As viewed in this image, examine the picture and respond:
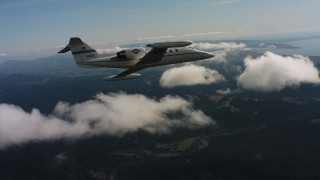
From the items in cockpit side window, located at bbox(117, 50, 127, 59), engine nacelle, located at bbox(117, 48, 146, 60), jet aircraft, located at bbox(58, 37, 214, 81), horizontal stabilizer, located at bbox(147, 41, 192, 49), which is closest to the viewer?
horizontal stabilizer, located at bbox(147, 41, 192, 49)

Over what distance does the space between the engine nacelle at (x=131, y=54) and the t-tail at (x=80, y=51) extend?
21.6 ft

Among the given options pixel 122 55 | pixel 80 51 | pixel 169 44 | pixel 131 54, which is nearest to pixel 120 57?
pixel 122 55

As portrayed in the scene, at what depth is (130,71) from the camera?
99.0 m

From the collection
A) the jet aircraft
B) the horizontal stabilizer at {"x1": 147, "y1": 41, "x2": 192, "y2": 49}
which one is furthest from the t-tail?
the horizontal stabilizer at {"x1": 147, "y1": 41, "x2": 192, "y2": 49}

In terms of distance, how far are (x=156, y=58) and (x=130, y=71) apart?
1146 centimetres

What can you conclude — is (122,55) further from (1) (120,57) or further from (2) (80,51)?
(2) (80,51)

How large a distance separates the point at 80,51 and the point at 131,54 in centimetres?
1287

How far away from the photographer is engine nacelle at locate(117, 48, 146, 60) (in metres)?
90.2

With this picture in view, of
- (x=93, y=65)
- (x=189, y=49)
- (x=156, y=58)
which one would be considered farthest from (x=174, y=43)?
(x=93, y=65)

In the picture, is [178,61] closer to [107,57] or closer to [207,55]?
[207,55]

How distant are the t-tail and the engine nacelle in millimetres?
6577

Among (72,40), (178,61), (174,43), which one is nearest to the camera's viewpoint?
(174,43)

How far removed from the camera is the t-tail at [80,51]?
88500mm

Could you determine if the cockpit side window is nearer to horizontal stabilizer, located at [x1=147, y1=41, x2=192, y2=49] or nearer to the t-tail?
the t-tail
